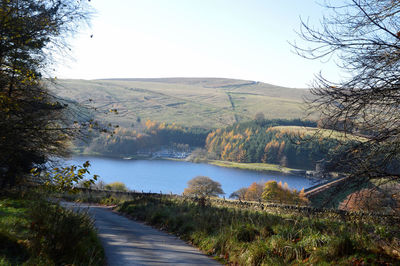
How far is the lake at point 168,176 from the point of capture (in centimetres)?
8394

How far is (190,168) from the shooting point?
122875 millimetres

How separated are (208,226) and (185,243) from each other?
0.90m

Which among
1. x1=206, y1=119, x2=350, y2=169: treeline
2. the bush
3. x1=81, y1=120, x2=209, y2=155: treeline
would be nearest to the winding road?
the bush

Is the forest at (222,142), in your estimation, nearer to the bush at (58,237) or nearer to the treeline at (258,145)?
the treeline at (258,145)

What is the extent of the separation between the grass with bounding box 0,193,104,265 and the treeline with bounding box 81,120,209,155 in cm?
12432

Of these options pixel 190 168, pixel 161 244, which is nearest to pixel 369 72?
pixel 161 244

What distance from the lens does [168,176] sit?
100562mm

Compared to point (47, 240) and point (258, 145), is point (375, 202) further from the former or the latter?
point (258, 145)

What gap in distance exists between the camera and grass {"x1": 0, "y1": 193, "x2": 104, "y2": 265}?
6.59m

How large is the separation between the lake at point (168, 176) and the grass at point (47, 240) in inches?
2664

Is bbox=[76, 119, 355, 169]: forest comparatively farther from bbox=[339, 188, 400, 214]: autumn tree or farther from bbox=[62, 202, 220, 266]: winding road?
bbox=[339, 188, 400, 214]: autumn tree

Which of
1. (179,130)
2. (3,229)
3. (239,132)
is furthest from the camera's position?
(179,130)

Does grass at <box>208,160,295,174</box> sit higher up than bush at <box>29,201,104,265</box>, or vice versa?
bush at <box>29,201,104,265</box>

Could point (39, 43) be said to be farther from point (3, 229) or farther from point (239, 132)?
point (239, 132)
